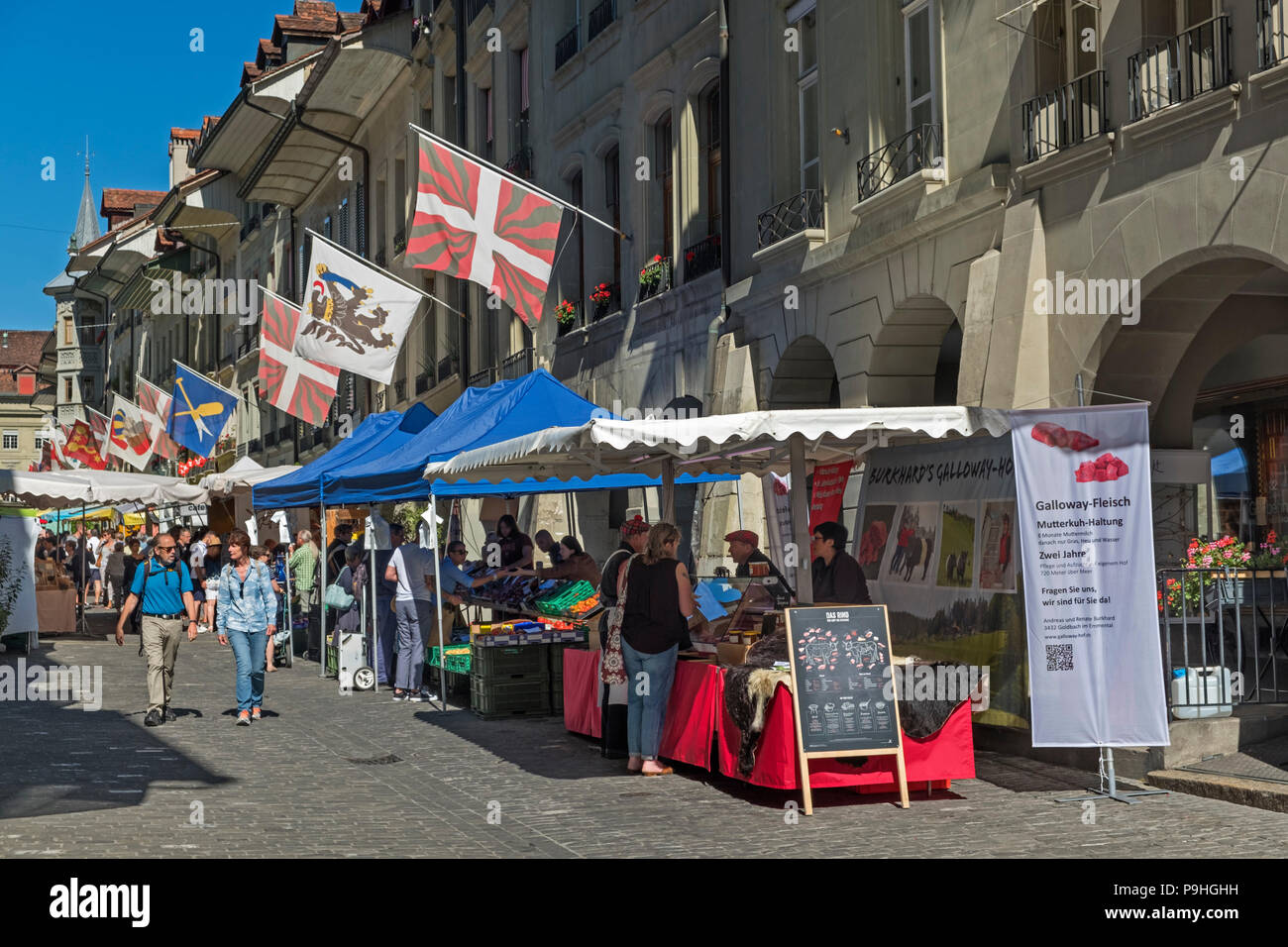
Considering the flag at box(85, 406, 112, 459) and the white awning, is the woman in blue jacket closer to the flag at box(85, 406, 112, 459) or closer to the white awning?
the white awning

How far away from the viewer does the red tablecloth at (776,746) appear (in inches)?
388

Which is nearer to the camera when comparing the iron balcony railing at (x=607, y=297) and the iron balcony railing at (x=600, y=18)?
the iron balcony railing at (x=600, y=18)

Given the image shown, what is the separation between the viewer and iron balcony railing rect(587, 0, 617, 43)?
24.6 metres

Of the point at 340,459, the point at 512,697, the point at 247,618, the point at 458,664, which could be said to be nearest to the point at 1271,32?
the point at 512,697

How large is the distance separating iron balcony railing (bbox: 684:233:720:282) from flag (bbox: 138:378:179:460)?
1450 centimetres

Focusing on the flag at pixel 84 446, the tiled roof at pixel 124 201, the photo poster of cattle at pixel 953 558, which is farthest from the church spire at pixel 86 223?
the photo poster of cattle at pixel 953 558

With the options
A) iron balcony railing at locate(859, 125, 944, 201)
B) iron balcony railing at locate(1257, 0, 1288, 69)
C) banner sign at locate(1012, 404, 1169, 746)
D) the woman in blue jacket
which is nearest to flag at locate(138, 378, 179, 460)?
the woman in blue jacket

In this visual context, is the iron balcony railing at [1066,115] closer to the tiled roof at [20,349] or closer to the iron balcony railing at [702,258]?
the iron balcony railing at [702,258]

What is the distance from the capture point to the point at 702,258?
21.5 metres

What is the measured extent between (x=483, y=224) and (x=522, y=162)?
11.4 metres

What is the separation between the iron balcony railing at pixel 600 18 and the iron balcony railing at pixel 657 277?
4.34 m

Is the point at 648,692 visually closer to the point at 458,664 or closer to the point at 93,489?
the point at 458,664
